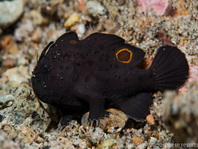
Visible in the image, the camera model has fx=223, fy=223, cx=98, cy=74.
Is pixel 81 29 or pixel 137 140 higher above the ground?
pixel 81 29

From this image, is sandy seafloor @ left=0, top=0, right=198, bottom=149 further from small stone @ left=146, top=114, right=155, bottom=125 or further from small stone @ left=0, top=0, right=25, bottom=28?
small stone @ left=0, top=0, right=25, bottom=28

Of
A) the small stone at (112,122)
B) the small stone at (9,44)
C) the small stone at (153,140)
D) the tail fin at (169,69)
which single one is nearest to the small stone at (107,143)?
the small stone at (112,122)

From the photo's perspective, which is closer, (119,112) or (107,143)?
(107,143)

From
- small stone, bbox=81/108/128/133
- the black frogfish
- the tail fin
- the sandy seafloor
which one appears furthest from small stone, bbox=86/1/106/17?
small stone, bbox=81/108/128/133

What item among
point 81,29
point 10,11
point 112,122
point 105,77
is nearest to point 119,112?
point 112,122

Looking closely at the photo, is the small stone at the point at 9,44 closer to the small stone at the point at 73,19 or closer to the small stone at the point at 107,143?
the small stone at the point at 73,19

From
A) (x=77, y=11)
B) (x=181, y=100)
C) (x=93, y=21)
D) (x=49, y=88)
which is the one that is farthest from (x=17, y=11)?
(x=181, y=100)

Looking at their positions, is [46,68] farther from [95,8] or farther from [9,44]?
[9,44]

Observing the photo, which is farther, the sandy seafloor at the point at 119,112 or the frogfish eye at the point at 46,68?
the frogfish eye at the point at 46,68
